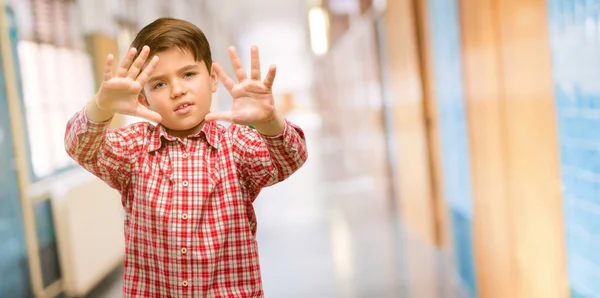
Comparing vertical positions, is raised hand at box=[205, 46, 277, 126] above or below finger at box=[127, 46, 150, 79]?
below

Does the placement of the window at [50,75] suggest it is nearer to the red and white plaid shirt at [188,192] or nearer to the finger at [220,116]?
the red and white plaid shirt at [188,192]

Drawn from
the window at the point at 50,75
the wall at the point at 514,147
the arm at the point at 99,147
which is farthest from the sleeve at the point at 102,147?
the window at the point at 50,75

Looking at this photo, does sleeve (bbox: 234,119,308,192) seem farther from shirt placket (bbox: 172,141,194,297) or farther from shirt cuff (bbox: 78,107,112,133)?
shirt cuff (bbox: 78,107,112,133)

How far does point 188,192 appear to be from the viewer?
109cm

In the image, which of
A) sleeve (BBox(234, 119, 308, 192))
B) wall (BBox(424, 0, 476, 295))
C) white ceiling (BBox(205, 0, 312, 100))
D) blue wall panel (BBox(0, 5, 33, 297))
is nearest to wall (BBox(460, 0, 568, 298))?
wall (BBox(424, 0, 476, 295))

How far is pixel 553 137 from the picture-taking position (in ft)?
6.84

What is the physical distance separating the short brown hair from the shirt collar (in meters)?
0.10

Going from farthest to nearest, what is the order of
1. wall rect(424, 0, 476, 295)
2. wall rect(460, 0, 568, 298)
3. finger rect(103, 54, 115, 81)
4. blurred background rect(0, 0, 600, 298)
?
wall rect(424, 0, 476, 295), wall rect(460, 0, 568, 298), blurred background rect(0, 0, 600, 298), finger rect(103, 54, 115, 81)

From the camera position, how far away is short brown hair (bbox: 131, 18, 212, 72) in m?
1.08

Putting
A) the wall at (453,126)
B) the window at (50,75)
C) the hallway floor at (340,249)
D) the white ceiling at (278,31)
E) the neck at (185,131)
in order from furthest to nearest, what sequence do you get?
the window at (50,75), the hallway floor at (340,249), the wall at (453,126), the white ceiling at (278,31), the neck at (185,131)

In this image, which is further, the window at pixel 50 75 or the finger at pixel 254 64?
the window at pixel 50 75

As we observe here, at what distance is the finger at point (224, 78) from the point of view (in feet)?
3.49

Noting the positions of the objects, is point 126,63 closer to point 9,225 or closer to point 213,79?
point 213,79

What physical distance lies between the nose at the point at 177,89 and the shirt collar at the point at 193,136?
7 cm
